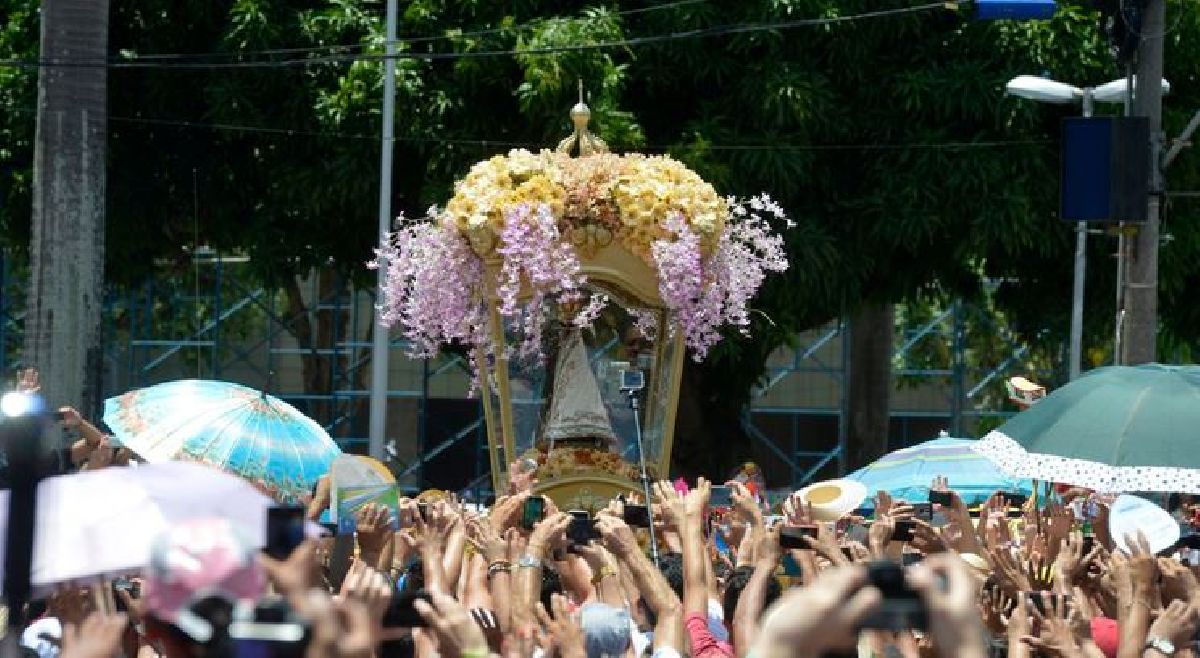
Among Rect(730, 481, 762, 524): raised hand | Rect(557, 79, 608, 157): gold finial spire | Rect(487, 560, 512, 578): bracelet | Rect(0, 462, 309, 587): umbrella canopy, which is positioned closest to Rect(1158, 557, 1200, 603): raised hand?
Rect(730, 481, 762, 524): raised hand

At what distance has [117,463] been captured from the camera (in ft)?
34.0

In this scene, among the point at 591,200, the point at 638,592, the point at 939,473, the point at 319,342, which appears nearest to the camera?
the point at 638,592

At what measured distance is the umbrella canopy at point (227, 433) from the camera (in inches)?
443

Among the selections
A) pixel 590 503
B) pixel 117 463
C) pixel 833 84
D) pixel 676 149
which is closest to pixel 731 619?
pixel 117 463

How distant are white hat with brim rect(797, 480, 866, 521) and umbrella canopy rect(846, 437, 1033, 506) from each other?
9.73 feet

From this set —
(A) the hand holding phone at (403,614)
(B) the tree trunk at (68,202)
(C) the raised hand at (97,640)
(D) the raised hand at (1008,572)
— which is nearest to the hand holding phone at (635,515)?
(D) the raised hand at (1008,572)

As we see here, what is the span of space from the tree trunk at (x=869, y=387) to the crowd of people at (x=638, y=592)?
14242 mm

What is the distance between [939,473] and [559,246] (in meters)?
3.96

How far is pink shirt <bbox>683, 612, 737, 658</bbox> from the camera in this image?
6.09m

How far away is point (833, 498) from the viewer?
11.4 metres

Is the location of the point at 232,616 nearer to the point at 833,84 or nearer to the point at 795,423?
the point at 833,84

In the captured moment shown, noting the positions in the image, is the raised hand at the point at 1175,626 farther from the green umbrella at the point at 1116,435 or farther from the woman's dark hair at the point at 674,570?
the green umbrella at the point at 1116,435

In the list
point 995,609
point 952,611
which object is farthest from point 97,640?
point 995,609

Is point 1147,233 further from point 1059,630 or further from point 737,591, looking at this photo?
point 1059,630
